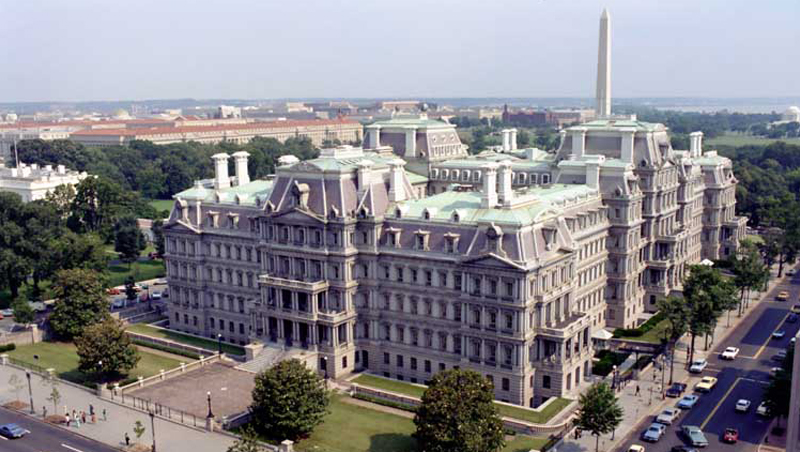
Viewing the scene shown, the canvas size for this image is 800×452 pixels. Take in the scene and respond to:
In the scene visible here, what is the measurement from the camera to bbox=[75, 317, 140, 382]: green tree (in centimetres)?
8838

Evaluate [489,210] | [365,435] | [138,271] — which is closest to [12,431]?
[365,435]

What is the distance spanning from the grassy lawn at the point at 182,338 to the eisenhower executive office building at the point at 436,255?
226 cm

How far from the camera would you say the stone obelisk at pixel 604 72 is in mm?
139375

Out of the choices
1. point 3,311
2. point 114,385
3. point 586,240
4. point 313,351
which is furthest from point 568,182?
point 3,311

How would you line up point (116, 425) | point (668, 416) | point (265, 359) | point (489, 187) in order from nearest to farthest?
point (668, 416) < point (116, 425) < point (489, 187) < point (265, 359)

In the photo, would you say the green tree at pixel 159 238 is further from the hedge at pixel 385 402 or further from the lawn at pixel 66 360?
the hedge at pixel 385 402

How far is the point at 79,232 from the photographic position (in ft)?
513

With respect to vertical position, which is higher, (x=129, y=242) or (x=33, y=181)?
(x=33, y=181)

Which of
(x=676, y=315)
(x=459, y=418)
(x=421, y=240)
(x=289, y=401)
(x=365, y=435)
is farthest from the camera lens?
(x=676, y=315)

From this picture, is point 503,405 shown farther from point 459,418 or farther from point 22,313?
point 22,313

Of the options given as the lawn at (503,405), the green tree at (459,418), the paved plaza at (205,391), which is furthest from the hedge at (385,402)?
the paved plaza at (205,391)

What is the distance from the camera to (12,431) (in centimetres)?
7581

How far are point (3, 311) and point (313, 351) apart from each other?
61.9 meters

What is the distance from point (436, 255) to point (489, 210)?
7984 millimetres
